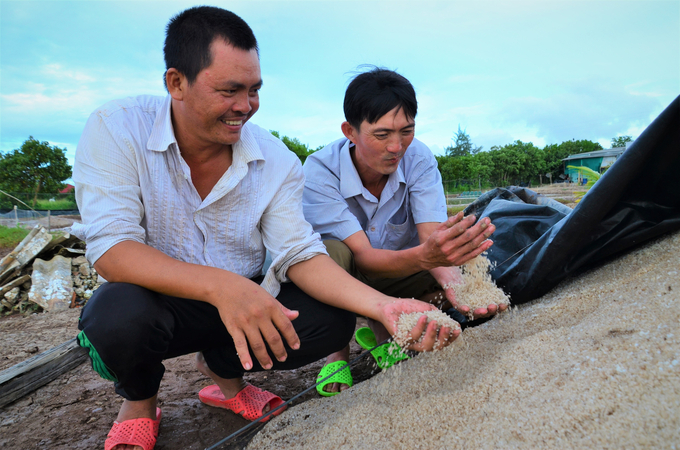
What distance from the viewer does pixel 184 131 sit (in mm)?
1438

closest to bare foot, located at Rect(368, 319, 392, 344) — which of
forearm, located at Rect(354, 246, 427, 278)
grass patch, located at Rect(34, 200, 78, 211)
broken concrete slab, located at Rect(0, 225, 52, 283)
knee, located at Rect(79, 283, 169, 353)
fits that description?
forearm, located at Rect(354, 246, 427, 278)

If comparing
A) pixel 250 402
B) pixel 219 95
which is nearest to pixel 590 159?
pixel 250 402

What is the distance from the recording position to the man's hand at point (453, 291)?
1.58 meters

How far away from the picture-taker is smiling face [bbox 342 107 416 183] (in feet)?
5.99

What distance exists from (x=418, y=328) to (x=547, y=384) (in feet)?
1.16

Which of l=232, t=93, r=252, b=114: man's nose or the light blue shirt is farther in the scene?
the light blue shirt

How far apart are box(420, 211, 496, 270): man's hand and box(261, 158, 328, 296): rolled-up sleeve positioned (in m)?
0.42

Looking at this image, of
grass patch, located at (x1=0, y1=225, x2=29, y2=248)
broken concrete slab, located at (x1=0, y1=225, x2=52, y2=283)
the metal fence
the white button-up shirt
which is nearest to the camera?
the white button-up shirt

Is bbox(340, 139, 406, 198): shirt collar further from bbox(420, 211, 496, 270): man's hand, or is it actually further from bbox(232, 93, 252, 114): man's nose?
bbox(232, 93, 252, 114): man's nose

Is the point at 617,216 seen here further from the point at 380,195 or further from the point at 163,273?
the point at 163,273

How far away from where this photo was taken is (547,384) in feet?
3.38

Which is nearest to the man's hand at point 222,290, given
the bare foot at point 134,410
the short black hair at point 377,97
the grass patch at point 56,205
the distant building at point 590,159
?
the bare foot at point 134,410

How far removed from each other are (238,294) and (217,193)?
449 mm

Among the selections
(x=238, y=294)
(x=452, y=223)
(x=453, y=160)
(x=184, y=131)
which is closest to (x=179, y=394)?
(x=238, y=294)
